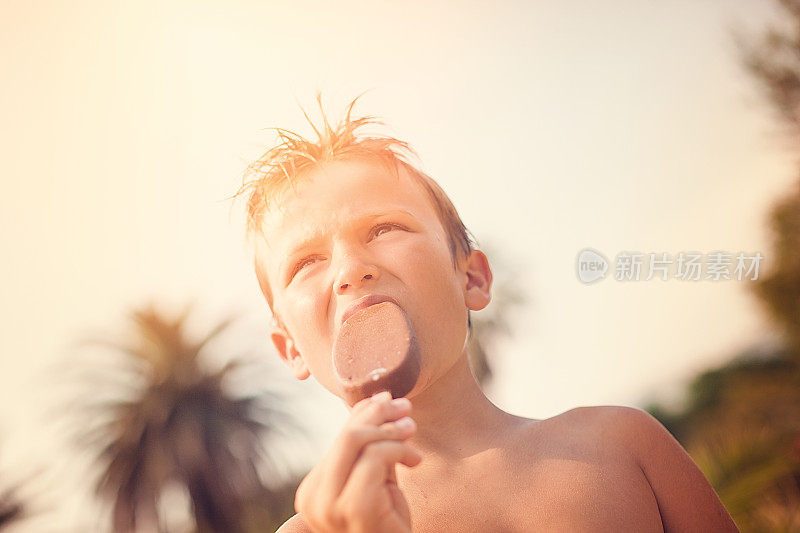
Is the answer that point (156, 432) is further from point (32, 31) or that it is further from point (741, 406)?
point (741, 406)

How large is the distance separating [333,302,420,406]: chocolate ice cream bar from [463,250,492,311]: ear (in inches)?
9.4

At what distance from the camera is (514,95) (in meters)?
1.96

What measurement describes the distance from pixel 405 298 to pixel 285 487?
3.59 ft

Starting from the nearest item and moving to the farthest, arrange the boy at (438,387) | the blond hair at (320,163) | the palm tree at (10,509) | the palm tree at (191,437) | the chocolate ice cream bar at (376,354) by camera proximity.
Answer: the chocolate ice cream bar at (376,354)
the boy at (438,387)
the blond hair at (320,163)
the palm tree at (10,509)
the palm tree at (191,437)

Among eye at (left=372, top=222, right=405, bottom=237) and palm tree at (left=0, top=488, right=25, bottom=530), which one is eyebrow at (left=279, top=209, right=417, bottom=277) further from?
palm tree at (left=0, top=488, right=25, bottom=530)

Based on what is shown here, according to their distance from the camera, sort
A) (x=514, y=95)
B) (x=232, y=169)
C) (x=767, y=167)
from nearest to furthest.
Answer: (x=232, y=169) → (x=514, y=95) → (x=767, y=167)

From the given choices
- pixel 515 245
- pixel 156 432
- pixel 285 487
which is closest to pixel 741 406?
pixel 515 245

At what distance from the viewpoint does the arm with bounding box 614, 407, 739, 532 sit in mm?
1148

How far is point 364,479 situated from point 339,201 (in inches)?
18.3

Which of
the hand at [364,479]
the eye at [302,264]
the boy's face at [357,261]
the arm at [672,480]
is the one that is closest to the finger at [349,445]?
the hand at [364,479]

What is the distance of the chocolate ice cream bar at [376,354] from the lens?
3.13 feet

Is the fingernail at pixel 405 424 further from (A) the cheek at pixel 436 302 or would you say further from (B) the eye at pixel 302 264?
(B) the eye at pixel 302 264

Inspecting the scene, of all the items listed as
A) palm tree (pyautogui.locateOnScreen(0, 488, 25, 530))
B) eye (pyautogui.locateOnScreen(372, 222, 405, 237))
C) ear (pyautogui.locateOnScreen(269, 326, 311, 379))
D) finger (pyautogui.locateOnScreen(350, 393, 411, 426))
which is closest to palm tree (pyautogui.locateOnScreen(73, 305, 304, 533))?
palm tree (pyautogui.locateOnScreen(0, 488, 25, 530))

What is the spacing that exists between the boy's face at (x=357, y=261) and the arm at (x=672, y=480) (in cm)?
31
